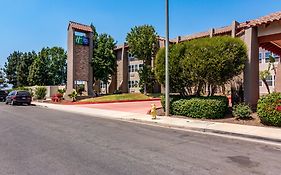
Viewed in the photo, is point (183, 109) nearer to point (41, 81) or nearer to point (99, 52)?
point (99, 52)

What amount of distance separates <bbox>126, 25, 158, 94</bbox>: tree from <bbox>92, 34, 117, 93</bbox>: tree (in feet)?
19.8

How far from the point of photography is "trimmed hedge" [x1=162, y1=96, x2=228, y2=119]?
49.5 feet

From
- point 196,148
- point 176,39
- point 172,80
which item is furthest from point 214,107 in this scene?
point 176,39

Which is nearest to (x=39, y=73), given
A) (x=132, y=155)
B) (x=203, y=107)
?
(x=203, y=107)

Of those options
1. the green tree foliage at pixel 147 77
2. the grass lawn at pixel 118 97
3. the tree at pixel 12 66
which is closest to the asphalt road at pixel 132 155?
the grass lawn at pixel 118 97

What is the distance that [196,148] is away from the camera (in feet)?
27.8

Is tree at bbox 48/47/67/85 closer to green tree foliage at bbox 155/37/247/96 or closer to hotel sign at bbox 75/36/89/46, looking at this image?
hotel sign at bbox 75/36/89/46

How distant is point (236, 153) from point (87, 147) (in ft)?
13.9

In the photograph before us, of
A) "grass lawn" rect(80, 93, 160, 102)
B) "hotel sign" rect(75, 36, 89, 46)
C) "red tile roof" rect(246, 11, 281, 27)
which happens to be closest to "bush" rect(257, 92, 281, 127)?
"red tile roof" rect(246, 11, 281, 27)

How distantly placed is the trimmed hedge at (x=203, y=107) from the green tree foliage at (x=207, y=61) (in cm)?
107

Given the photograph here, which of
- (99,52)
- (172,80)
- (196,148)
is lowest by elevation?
(196,148)

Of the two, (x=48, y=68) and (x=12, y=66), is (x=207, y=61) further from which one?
(x=12, y=66)

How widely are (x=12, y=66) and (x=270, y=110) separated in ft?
280

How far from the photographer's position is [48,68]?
224 feet
